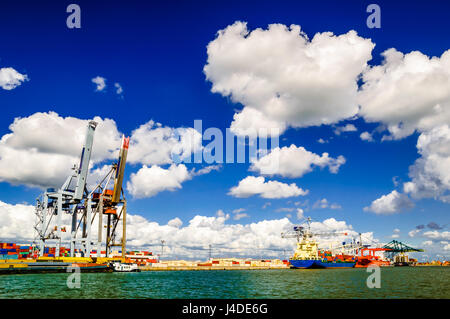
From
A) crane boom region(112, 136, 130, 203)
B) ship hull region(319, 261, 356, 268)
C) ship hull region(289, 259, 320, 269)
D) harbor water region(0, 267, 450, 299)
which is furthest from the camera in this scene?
ship hull region(319, 261, 356, 268)

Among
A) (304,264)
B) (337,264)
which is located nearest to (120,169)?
(304,264)

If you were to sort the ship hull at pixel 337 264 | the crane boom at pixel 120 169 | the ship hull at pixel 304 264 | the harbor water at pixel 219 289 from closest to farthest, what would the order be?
the harbor water at pixel 219 289 → the crane boom at pixel 120 169 → the ship hull at pixel 304 264 → the ship hull at pixel 337 264

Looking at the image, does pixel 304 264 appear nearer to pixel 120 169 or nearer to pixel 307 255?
pixel 307 255

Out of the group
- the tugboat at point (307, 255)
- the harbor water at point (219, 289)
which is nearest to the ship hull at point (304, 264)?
the tugboat at point (307, 255)

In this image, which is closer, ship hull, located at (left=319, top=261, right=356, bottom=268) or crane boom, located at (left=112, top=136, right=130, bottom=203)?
crane boom, located at (left=112, top=136, right=130, bottom=203)

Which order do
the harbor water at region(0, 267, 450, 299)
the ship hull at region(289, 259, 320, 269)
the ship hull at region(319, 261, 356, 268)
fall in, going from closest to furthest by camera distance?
the harbor water at region(0, 267, 450, 299)
the ship hull at region(289, 259, 320, 269)
the ship hull at region(319, 261, 356, 268)

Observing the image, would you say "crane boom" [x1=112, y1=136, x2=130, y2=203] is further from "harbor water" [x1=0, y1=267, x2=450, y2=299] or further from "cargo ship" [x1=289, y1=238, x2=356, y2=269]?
"cargo ship" [x1=289, y1=238, x2=356, y2=269]

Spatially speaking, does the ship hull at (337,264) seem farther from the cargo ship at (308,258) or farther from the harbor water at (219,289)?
the harbor water at (219,289)

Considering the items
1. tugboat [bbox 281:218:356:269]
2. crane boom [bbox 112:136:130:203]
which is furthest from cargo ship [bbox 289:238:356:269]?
crane boom [bbox 112:136:130:203]

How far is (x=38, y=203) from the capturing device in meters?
90.8
